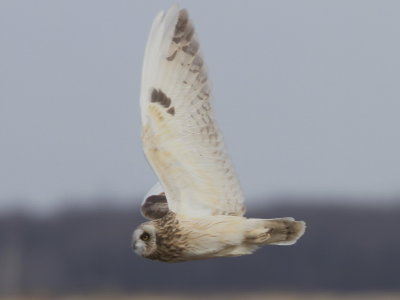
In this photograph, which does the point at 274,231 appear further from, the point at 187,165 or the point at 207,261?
the point at 207,261

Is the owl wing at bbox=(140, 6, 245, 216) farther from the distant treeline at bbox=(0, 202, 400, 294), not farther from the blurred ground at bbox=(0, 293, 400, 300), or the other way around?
the distant treeline at bbox=(0, 202, 400, 294)

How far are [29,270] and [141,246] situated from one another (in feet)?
126

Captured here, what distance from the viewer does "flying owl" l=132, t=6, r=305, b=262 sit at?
10.8 m

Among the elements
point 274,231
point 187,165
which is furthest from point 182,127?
point 274,231

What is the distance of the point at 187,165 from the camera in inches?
428

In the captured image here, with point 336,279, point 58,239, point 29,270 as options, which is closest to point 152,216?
point 336,279

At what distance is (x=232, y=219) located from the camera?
10914 mm

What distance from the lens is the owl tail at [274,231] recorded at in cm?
1084

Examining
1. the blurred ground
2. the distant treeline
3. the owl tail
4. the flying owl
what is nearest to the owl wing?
the flying owl

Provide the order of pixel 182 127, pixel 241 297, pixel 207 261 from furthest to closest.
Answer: pixel 207 261 → pixel 241 297 → pixel 182 127

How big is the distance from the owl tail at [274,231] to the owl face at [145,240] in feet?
2.00

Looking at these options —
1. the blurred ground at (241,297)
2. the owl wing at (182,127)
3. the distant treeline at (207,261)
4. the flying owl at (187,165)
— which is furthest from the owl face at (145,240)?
the distant treeline at (207,261)

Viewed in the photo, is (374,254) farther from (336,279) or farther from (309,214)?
(336,279)

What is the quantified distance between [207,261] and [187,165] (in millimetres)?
41471
